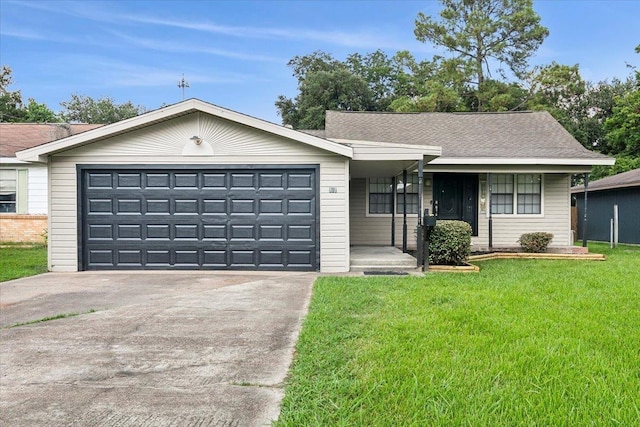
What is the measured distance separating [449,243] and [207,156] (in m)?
4.97

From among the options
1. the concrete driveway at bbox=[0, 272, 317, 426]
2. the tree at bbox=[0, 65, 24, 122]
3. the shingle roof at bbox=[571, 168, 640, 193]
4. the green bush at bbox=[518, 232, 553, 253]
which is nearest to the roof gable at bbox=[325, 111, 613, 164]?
the green bush at bbox=[518, 232, 553, 253]

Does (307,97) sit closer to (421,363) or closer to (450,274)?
(450,274)

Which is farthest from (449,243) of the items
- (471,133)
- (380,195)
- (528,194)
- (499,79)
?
(499,79)

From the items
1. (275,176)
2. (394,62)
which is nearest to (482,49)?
(394,62)

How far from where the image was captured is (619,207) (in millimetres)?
17031

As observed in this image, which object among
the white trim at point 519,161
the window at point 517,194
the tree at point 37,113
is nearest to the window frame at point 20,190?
the white trim at point 519,161

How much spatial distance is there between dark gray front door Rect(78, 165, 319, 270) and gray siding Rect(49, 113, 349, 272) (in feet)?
0.59

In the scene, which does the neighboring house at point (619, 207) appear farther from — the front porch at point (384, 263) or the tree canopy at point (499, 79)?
the front porch at point (384, 263)

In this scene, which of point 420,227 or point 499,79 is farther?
point 499,79

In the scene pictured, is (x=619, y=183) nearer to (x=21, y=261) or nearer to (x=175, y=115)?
(x=175, y=115)

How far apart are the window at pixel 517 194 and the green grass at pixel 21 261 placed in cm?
1105

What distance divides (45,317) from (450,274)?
6203 millimetres

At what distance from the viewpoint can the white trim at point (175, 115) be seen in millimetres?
8727

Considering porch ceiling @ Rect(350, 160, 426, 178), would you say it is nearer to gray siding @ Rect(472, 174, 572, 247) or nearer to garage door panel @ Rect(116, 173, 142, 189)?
gray siding @ Rect(472, 174, 572, 247)
